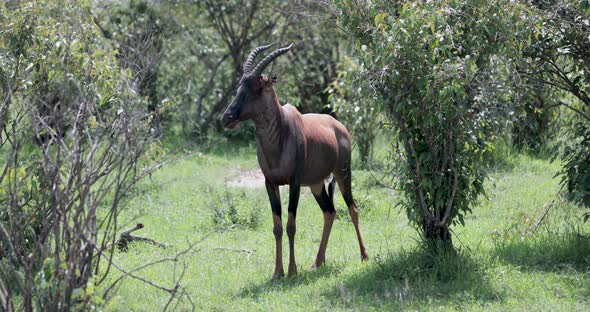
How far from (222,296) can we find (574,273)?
298 cm

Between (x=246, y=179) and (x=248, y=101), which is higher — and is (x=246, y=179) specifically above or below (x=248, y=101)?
below

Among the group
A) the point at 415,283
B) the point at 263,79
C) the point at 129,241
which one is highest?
the point at 263,79

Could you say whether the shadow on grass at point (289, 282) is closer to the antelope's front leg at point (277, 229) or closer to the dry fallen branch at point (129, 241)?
the antelope's front leg at point (277, 229)

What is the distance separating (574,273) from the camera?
7.20m

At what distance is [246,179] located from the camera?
14281 mm

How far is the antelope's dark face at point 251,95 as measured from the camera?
7656 millimetres

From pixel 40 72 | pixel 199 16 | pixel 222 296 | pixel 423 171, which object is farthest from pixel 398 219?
pixel 199 16

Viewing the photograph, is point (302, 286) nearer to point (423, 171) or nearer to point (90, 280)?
point (423, 171)

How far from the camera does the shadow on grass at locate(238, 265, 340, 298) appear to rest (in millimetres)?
7277

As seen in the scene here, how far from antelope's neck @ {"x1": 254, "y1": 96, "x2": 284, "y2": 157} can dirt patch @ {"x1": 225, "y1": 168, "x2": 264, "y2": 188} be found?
561 centimetres

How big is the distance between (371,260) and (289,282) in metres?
0.91

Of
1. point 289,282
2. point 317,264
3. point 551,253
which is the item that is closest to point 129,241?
point 317,264

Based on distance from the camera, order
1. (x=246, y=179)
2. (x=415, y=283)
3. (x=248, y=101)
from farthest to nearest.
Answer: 1. (x=246, y=179)
2. (x=248, y=101)
3. (x=415, y=283)

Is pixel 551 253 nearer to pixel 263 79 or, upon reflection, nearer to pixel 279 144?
pixel 279 144
